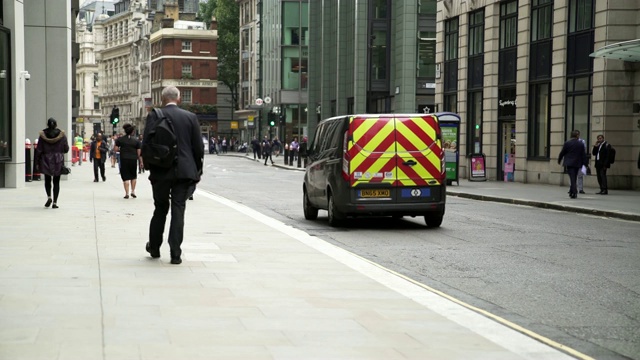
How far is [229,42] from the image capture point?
11131 cm

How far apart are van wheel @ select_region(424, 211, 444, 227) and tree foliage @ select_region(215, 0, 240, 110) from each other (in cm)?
9577

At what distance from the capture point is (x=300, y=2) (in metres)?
78.4

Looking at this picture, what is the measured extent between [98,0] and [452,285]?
159016mm

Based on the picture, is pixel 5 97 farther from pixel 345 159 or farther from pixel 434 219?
pixel 434 219

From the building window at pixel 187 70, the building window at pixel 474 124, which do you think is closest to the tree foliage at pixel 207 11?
the building window at pixel 187 70

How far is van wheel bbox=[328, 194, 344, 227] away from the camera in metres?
16.9

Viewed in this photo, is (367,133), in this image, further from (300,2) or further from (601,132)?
(300,2)

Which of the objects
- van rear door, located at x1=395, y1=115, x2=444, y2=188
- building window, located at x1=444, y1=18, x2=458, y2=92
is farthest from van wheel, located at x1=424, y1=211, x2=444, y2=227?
building window, located at x1=444, y1=18, x2=458, y2=92

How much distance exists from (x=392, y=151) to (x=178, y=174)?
21.6 feet

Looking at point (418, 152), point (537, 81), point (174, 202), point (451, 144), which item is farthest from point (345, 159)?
point (537, 81)

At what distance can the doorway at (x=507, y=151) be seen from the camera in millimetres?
36469

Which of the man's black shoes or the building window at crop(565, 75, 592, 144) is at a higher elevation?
the building window at crop(565, 75, 592, 144)

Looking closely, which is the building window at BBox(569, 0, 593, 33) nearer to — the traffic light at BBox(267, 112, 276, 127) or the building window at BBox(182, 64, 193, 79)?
the traffic light at BBox(267, 112, 276, 127)

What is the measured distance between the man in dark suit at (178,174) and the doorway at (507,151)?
26751 mm
